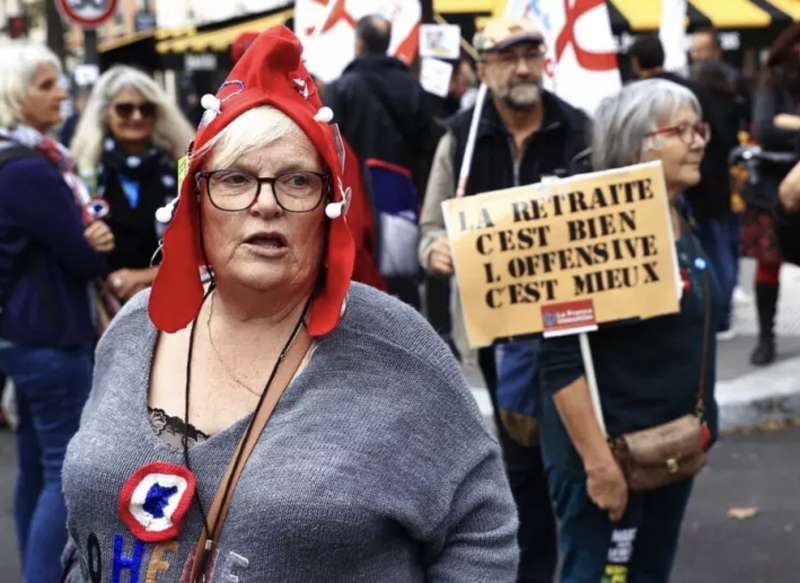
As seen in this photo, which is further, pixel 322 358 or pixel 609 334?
pixel 609 334

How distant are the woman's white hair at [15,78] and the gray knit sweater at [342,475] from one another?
256 centimetres

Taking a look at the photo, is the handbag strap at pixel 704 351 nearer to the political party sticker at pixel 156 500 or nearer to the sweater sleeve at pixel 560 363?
the sweater sleeve at pixel 560 363

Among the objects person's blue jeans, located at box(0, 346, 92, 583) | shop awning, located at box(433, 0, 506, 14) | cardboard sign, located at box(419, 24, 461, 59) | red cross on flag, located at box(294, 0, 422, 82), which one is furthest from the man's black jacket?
shop awning, located at box(433, 0, 506, 14)

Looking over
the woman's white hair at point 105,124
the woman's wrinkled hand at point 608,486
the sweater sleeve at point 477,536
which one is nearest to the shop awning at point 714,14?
the woman's white hair at point 105,124

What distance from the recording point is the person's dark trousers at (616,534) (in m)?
3.77

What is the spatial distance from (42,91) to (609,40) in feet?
7.91

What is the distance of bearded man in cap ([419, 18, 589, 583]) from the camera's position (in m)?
4.55

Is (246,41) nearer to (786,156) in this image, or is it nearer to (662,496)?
(786,156)

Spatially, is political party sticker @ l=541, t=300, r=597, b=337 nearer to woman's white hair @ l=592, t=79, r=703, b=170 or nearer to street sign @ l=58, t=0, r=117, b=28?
woman's white hair @ l=592, t=79, r=703, b=170

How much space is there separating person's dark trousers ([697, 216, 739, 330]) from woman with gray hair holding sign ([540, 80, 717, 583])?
5.37 m

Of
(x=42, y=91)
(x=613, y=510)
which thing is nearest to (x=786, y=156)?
(x=613, y=510)

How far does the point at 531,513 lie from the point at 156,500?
2568 mm

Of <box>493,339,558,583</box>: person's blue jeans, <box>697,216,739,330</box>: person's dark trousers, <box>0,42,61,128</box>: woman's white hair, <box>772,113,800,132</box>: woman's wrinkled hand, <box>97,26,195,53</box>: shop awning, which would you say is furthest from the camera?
<box>97,26,195,53</box>: shop awning

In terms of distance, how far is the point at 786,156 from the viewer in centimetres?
538
